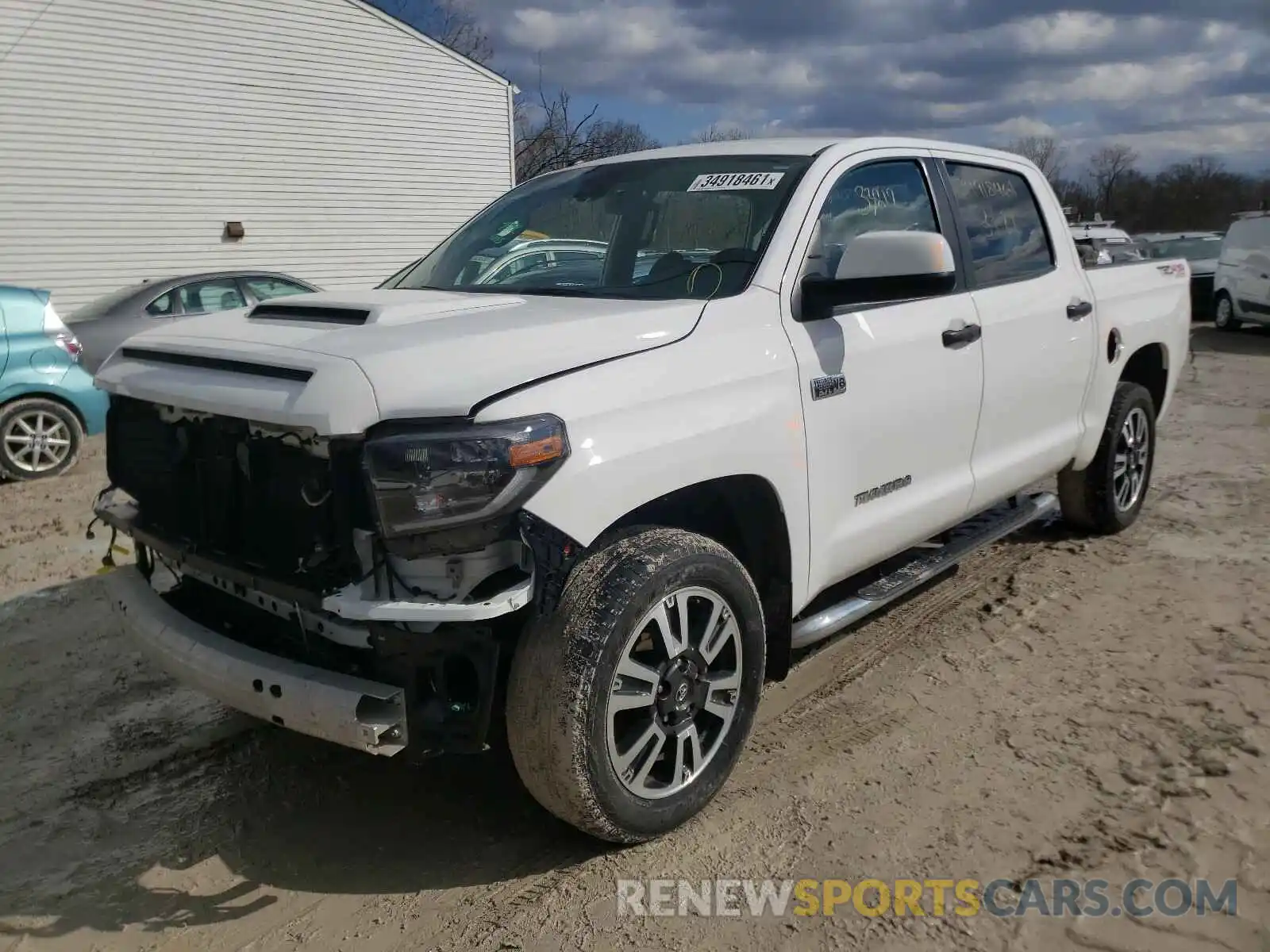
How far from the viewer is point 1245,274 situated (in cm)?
1603

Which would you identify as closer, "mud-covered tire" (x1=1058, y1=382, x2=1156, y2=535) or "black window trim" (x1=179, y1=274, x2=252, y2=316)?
"mud-covered tire" (x1=1058, y1=382, x2=1156, y2=535)

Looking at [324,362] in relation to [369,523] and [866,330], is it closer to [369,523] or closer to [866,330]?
[369,523]

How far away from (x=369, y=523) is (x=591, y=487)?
1.85 ft

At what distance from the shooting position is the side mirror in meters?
3.19

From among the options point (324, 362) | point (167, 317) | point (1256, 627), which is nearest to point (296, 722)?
point (324, 362)

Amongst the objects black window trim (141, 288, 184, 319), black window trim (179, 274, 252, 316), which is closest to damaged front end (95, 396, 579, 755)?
black window trim (179, 274, 252, 316)

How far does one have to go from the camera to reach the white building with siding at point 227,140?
14.9m

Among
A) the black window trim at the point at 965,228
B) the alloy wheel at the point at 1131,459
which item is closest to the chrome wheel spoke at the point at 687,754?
the black window trim at the point at 965,228

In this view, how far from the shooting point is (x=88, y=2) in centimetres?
1520

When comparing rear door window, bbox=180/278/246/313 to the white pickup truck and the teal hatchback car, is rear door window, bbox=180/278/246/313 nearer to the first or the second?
the teal hatchback car

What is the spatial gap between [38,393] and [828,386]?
719 centimetres

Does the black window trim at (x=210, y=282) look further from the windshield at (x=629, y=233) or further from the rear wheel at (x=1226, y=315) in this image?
the rear wheel at (x=1226, y=315)

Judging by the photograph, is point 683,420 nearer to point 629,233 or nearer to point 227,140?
A: point 629,233

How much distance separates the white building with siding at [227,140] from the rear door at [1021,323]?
1478 cm
